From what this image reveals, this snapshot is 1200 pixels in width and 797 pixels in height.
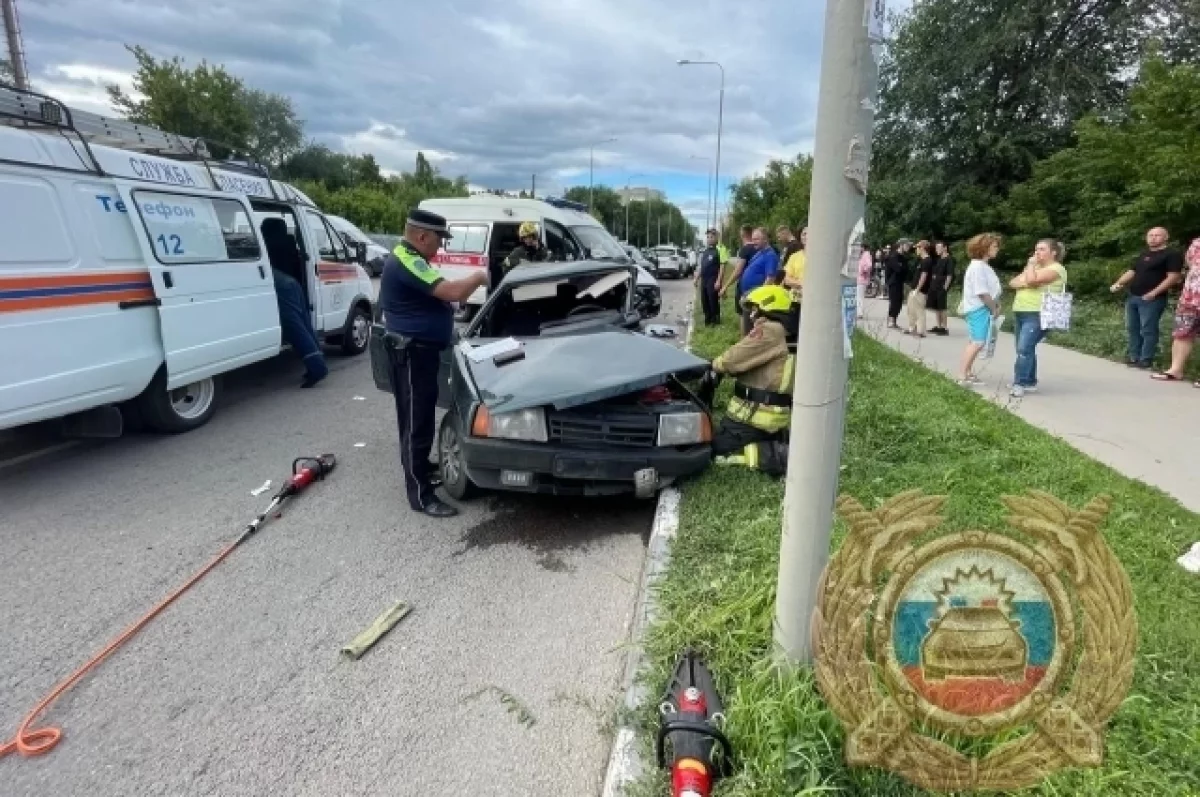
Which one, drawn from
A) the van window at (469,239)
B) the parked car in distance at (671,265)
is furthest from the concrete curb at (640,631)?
the parked car in distance at (671,265)

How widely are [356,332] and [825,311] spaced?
350 inches

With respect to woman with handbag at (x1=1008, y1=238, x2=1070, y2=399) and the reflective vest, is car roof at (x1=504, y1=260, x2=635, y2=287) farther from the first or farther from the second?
woman with handbag at (x1=1008, y1=238, x2=1070, y2=399)

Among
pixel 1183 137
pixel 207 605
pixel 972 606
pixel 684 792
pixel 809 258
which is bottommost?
pixel 207 605

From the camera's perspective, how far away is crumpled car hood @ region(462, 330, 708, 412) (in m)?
3.80

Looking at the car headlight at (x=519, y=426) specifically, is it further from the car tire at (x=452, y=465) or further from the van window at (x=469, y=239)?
the van window at (x=469, y=239)

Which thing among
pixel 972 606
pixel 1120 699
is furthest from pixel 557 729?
pixel 1120 699

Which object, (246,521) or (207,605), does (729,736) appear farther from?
(246,521)

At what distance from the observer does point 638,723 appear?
2.30 metres

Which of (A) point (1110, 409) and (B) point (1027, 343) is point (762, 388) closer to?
(B) point (1027, 343)

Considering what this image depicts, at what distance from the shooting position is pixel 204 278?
5906 millimetres

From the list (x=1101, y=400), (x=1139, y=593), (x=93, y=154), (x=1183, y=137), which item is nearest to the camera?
(x=1139, y=593)

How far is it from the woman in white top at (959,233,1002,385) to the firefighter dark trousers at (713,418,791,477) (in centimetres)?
343

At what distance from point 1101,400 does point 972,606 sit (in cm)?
621

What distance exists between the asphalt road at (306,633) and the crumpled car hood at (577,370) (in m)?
0.90
